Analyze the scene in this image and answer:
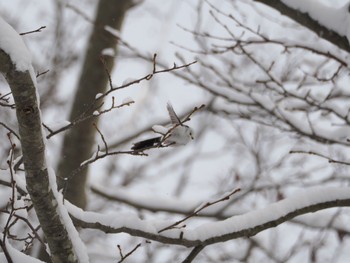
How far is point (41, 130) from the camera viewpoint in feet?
4.82

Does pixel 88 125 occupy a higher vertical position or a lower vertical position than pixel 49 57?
lower

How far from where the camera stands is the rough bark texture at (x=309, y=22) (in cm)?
263

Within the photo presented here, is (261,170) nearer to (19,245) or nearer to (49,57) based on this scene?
(19,245)

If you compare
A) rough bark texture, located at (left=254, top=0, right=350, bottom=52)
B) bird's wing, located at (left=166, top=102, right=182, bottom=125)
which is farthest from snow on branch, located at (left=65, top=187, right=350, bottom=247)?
rough bark texture, located at (left=254, top=0, right=350, bottom=52)

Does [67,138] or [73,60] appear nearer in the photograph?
[67,138]

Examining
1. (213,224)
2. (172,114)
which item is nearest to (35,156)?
(172,114)

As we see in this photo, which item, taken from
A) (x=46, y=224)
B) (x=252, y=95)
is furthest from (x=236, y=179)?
(x=46, y=224)

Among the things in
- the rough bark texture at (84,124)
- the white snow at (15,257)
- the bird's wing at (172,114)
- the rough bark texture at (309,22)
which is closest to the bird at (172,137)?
the bird's wing at (172,114)

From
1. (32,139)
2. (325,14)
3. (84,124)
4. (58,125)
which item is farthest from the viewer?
(84,124)

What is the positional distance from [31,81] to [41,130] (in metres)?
0.18

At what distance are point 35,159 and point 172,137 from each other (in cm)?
63

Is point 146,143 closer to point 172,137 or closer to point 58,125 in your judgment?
point 172,137

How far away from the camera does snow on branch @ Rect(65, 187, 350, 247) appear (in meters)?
2.10

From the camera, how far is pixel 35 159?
1531mm
